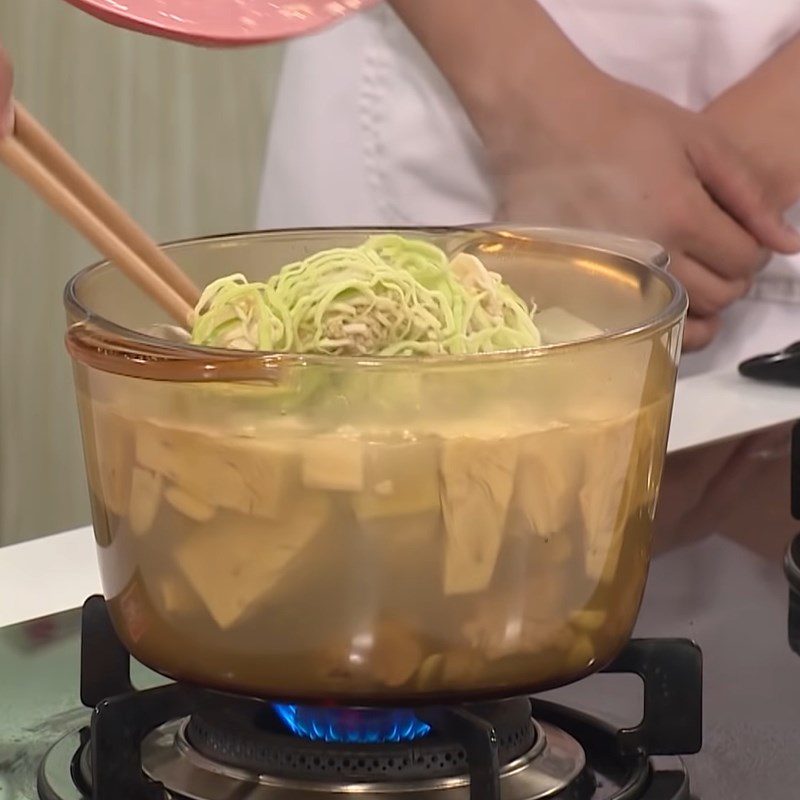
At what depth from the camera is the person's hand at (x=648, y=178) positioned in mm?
982

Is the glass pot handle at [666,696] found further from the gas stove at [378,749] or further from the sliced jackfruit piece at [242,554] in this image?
the sliced jackfruit piece at [242,554]

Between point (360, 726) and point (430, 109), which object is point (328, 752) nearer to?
point (360, 726)

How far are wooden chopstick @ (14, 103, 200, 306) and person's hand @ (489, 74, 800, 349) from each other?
0.54m

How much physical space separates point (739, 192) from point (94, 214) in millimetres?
636

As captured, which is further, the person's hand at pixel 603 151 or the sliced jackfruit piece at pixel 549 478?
the person's hand at pixel 603 151

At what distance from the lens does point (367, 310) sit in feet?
1.36

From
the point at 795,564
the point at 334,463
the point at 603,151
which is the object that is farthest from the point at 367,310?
the point at 603,151

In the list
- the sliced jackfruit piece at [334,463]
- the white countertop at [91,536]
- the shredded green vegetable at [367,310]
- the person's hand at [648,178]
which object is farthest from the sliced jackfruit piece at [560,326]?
the person's hand at [648,178]

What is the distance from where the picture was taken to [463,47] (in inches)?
39.3

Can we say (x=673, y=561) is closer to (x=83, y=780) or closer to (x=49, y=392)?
(x=83, y=780)

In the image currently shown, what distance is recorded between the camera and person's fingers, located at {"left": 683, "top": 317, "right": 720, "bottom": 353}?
1007mm

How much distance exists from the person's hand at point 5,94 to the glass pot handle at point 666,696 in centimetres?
24

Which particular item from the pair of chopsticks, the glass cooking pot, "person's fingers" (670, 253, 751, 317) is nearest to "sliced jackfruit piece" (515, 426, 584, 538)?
the glass cooking pot

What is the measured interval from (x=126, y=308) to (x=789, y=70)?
0.66 m
